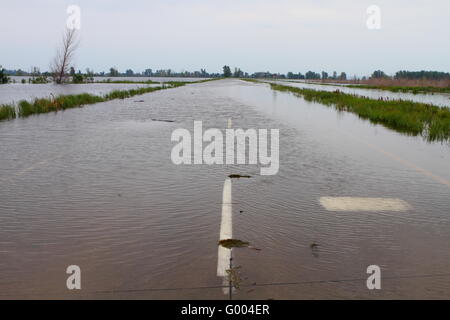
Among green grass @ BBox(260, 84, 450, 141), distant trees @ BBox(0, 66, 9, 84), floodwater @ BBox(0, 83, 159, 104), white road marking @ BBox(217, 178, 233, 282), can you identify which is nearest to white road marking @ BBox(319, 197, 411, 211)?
white road marking @ BBox(217, 178, 233, 282)

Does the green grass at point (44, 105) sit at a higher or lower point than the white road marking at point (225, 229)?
higher

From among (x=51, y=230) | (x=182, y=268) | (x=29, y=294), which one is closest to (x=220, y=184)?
(x=51, y=230)

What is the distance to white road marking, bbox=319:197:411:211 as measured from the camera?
676 centimetres

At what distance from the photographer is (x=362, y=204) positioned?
7.02 meters

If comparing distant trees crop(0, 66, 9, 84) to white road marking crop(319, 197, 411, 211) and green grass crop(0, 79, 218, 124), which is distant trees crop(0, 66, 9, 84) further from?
white road marking crop(319, 197, 411, 211)

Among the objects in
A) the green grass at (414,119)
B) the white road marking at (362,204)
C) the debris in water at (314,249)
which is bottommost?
the debris in water at (314,249)

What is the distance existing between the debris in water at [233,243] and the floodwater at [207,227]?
0.32ft

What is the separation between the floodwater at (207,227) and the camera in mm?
4090

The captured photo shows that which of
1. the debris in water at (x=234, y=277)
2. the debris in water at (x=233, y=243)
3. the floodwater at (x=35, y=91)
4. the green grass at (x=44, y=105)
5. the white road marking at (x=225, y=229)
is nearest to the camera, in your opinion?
the debris in water at (x=234, y=277)

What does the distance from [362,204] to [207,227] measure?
107 inches

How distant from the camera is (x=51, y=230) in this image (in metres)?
5.55

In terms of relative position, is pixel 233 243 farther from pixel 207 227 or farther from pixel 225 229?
pixel 207 227

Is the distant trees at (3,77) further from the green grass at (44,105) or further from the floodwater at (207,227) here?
the floodwater at (207,227)

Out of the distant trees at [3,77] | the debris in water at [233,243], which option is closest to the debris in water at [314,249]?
the debris in water at [233,243]
